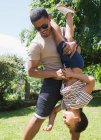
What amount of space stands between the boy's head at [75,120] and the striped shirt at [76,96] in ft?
0.32

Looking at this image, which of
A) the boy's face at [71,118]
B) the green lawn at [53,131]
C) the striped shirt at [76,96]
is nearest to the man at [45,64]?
the striped shirt at [76,96]

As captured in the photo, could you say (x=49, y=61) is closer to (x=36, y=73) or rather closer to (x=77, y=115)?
(x=36, y=73)

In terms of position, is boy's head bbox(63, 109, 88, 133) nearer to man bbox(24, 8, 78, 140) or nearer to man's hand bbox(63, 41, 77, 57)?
man bbox(24, 8, 78, 140)

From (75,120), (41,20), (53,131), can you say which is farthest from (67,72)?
(53,131)

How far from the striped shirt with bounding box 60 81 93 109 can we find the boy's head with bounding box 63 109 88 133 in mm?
97

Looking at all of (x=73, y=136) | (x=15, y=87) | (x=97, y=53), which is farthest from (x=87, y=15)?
(x=73, y=136)

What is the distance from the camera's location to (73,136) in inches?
248

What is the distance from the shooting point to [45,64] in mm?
6016

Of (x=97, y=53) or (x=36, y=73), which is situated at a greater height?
(x=36, y=73)

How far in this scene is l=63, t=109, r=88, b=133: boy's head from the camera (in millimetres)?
5648

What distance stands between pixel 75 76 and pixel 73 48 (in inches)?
15.2

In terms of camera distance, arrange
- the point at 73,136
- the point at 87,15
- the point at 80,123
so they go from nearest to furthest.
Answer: the point at 80,123 → the point at 73,136 → the point at 87,15

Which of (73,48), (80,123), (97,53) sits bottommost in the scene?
(97,53)

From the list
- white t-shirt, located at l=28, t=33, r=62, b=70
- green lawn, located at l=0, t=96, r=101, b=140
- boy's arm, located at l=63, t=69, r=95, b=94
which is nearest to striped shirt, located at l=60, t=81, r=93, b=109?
boy's arm, located at l=63, t=69, r=95, b=94
